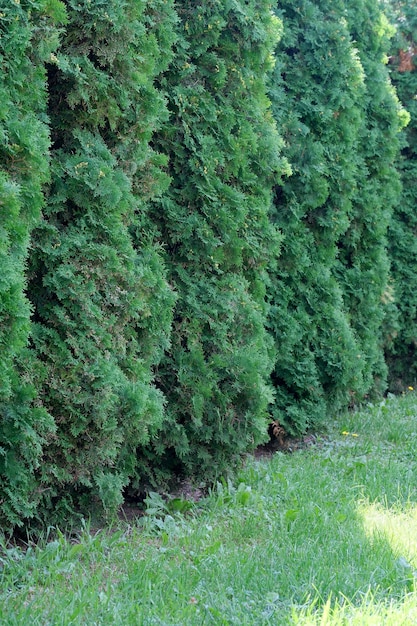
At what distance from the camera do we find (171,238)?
4.88 metres

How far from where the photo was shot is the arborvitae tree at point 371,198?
7.48 m

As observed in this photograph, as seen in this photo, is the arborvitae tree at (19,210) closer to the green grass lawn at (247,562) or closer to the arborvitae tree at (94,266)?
the arborvitae tree at (94,266)

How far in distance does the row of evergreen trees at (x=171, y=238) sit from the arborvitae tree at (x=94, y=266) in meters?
0.01

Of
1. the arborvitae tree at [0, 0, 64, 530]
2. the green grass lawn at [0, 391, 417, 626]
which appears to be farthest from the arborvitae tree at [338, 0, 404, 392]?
the arborvitae tree at [0, 0, 64, 530]

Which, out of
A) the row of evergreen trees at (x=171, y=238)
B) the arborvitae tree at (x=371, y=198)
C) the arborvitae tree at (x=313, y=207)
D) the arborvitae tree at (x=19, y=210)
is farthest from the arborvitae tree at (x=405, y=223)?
the arborvitae tree at (x=19, y=210)

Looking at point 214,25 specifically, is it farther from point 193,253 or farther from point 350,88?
point 350,88

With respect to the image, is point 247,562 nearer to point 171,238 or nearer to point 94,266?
point 94,266

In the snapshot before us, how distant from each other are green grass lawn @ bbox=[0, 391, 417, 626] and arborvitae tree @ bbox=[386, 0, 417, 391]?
415 cm

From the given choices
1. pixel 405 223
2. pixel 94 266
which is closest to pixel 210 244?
pixel 94 266

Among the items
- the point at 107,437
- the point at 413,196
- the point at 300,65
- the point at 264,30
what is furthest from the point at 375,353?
the point at 107,437

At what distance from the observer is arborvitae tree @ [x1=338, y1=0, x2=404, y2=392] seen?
748 centimetres

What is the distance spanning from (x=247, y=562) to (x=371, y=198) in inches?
205

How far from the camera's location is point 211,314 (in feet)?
16.2

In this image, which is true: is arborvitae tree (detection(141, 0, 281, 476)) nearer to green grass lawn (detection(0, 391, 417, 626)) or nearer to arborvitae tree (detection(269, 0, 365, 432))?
green grass lawn (detection(0, 391, 417, 626))
